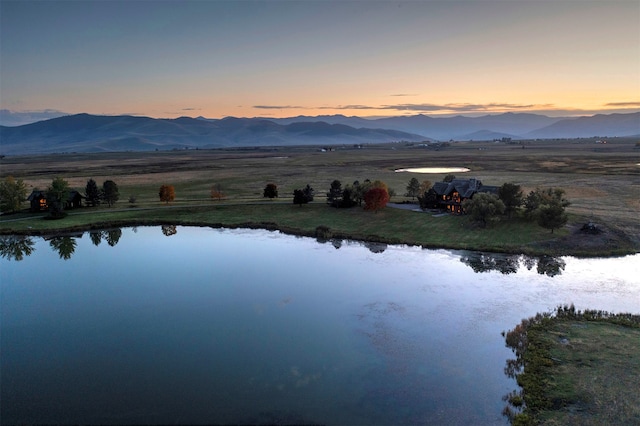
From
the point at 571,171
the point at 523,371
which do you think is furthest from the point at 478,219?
the point at 571,171

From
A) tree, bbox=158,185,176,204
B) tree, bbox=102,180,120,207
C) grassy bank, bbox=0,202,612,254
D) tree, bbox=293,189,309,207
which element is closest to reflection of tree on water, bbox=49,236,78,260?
grassy bank, bbox=0,202,612,254

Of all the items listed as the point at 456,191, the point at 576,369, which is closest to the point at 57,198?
the point at 456,191

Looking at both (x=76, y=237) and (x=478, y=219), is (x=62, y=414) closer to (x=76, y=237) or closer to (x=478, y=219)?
(x=76, y=237)

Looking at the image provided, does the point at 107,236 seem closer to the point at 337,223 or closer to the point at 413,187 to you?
the point at 337,223

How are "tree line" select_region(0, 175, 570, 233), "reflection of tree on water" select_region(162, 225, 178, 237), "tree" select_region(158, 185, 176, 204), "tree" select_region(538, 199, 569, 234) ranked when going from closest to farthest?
"tree" select_region(538, 199, 569, 234)
"tree line" select_region(0, 175, 570, 233)
"reflection of tree on water" select_region(162, 225, 178, 237)
"tree" select_region(158, 185, 176, 204)

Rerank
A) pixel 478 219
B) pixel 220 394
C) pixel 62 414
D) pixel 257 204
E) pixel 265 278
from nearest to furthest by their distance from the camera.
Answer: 1. pixel 62 414
2. pixel 220 394
3. pixel 265 278
4. pixel 478 219
5. pixel 257 204

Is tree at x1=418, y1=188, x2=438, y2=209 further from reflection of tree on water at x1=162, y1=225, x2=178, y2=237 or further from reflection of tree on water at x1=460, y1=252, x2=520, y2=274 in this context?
reflection of tree on water at x1=162, y1=225, x2=178, y2=237
